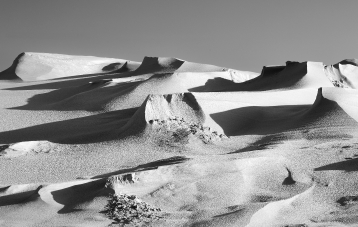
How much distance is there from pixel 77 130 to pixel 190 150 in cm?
213

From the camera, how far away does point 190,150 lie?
20.5ft

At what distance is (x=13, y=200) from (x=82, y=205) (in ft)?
2.32

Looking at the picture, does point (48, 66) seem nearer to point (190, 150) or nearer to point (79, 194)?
point (190, 150)

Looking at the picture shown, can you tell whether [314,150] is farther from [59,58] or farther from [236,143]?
[59,58]

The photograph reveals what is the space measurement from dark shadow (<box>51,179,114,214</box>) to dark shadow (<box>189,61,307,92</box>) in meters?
6.18

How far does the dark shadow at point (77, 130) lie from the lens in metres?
6.93

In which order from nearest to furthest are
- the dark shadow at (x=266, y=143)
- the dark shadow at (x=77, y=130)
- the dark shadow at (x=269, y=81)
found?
1. the dark shadow at (x=266, y=143)
2. the dark shadow at (x=77, y=130)
3. the dark shadow at (x=269, y=81)

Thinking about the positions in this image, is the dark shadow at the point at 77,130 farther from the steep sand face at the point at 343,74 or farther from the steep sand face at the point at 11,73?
the steep sand face at the point at 11,73

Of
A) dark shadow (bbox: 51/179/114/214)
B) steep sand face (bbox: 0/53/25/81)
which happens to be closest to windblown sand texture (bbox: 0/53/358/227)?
dark shadow (bbox: 51/179/114/214)

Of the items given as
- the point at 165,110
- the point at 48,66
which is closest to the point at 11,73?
the point at 48,66

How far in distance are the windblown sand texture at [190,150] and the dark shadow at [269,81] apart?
0.04m

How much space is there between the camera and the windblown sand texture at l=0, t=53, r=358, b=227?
3.98 meters

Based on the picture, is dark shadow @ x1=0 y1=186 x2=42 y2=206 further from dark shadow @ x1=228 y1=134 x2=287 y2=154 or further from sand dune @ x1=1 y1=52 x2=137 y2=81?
sand dune @ x1=1 y1=52 x2=137 y2=81

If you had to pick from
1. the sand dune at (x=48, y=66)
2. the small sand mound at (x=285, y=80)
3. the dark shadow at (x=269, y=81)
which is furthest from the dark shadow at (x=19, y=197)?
the sand dune at (x=48, y=66)
